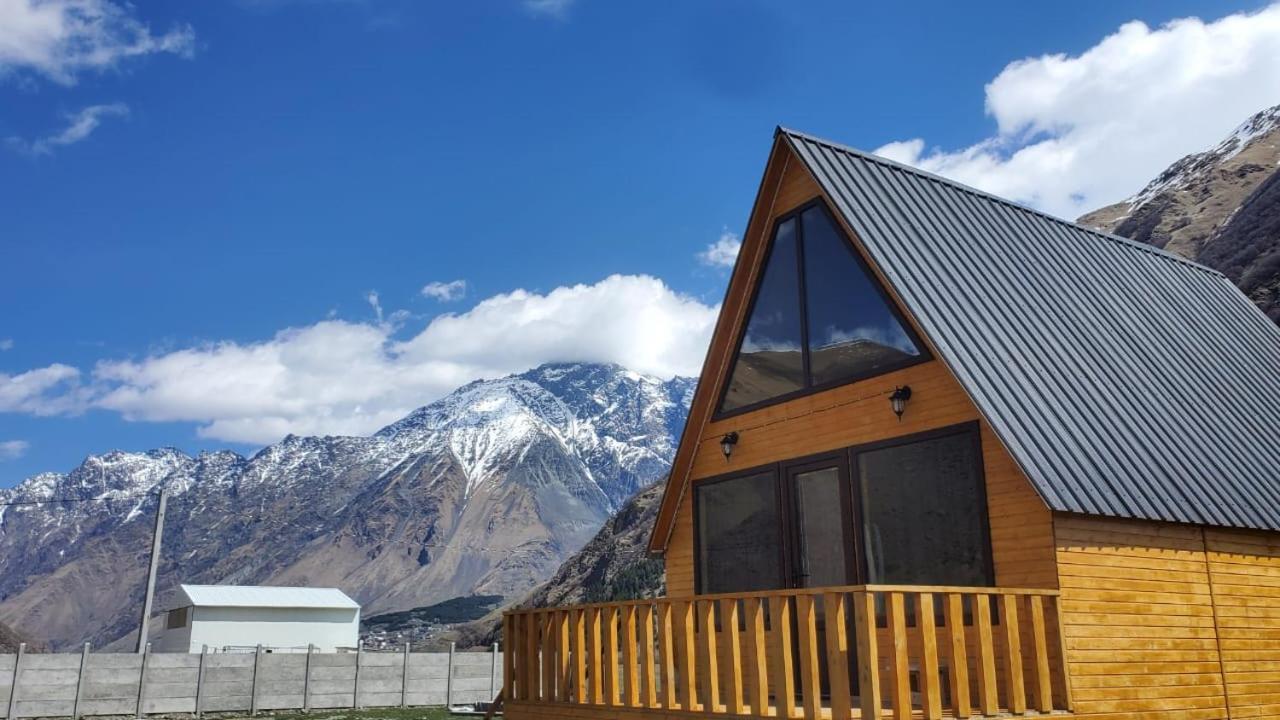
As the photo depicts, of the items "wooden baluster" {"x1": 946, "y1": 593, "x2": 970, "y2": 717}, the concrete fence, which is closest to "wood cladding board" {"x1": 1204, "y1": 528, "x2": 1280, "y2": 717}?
"wooden baluster" {"x1": 946, "y1": 593, "x2": 970, "y2": 717}

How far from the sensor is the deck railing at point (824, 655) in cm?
748

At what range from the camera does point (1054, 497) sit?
8781 millimetres

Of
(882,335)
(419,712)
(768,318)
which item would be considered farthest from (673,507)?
(419,712)

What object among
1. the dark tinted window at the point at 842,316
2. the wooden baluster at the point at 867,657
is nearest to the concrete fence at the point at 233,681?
the dark tinted window at the point at 842,316

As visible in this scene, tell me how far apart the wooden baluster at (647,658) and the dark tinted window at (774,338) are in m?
3.68

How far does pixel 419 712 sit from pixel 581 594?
6554cm

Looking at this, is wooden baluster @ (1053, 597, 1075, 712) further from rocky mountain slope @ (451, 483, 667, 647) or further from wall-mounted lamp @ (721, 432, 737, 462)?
rocky mountain slope @ (451, 483, 667, 647)

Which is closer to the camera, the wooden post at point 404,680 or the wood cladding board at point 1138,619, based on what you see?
the wood cladding board at point 1138,619

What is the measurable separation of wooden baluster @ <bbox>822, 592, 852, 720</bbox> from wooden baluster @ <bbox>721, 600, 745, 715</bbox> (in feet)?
3.05

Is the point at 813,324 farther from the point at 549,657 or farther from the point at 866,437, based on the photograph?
the point at 549,657

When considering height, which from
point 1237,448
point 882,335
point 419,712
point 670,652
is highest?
point 882,335

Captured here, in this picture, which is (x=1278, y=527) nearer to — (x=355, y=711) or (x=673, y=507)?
(x=673, y=507)

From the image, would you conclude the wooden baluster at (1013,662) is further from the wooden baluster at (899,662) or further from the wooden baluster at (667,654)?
the wooden baluster at (667,654)

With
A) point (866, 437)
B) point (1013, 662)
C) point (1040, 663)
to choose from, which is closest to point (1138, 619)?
point (1040, 663)
